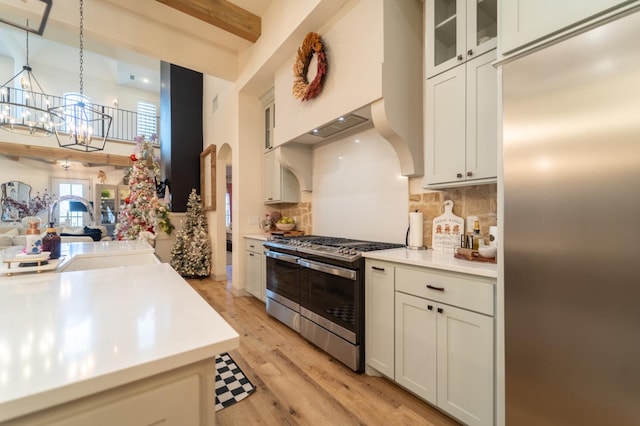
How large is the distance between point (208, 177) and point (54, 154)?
5.64 metres

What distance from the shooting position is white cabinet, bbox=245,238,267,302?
3.61 meters

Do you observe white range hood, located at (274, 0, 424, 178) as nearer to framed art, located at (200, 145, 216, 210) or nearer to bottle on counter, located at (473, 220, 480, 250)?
bottle on counter, located at (473, 220, 480, 250)

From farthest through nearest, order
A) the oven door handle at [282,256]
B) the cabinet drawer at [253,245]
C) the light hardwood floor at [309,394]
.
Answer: the cabinet drawer at [253,245] → the oven door handle at [282,256] → the light hardwood floor at [309,394]

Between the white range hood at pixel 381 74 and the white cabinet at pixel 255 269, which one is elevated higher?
the white range hood at pixel 381 74

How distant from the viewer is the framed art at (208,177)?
5195 mm

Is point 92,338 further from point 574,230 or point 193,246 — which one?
point 193,246

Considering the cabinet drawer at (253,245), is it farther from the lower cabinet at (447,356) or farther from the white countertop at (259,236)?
the lower cabinet at (447,356)

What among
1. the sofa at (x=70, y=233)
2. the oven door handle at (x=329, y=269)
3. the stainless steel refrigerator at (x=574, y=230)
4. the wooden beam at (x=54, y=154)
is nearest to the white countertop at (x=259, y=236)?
the oven door handle at (x=329, y=269)

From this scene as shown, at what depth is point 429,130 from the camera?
6.62ft

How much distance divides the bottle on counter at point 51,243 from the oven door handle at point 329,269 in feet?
5.94

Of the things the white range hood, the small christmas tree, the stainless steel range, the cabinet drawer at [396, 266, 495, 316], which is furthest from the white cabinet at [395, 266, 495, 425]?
the small christmas tree

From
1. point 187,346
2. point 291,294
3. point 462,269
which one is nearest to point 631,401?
point 462,269

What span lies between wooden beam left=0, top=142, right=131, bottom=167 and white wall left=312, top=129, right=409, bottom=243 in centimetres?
798

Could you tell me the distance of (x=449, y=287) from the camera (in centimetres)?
159
